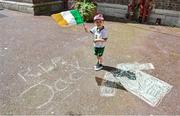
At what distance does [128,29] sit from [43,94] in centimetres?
535

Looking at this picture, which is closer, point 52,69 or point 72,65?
point 52,69

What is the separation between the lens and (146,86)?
4.84 meters

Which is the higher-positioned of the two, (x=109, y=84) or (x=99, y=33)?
(x=99, y=33)

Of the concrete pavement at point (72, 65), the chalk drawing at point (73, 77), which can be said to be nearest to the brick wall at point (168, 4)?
the concrete pavement at point (72, 65)

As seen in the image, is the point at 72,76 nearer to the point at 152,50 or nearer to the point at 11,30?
the point at 152,50

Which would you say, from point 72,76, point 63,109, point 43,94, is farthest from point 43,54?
point 63,109

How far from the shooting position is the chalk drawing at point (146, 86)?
4.48m

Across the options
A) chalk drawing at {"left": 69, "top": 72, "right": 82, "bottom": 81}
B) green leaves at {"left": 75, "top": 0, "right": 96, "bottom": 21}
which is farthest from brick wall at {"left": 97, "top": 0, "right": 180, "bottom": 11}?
chalk drawing at {"left": 69, "top": 72, "right": 82, "bottom": 81}

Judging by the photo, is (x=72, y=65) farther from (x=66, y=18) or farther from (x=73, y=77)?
(x=66, y=18)

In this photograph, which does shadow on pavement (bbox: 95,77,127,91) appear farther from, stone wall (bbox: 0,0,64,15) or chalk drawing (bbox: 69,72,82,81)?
stone wall (bbox: 0,0,64,15)

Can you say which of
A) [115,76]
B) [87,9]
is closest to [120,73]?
[115,76]

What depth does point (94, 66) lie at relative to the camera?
5.59 m

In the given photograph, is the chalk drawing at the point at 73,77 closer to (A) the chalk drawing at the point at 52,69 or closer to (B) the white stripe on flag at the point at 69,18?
(A) the chalk drawing at the point at 52,69

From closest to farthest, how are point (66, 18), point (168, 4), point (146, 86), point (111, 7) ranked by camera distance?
point (146, 86)
point (66, 18)
point (168, 4)
point (111, 7)
